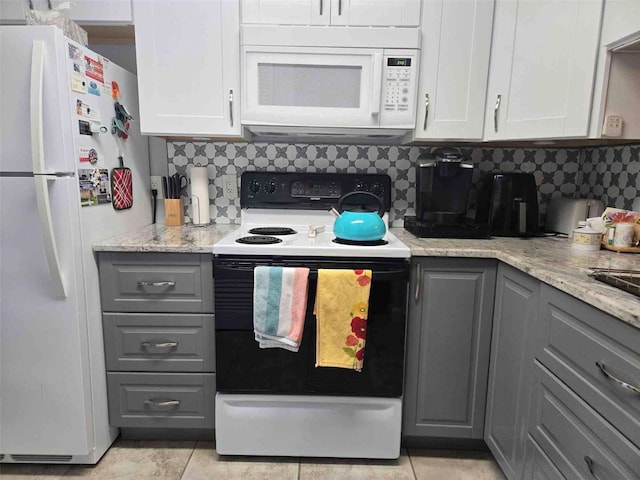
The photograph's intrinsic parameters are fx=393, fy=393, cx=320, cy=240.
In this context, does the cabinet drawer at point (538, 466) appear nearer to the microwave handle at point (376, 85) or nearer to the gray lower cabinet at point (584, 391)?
the gray lower cabinet at point (584, 391)

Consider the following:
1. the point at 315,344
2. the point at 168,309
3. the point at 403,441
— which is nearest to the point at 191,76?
the point at 168,309

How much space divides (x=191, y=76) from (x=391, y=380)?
1.60 metres

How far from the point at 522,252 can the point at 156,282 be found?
148cm

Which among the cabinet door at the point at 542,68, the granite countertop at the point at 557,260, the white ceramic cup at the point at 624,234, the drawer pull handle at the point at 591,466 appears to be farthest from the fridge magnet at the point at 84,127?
the white ceramic cup at the point at 624,234

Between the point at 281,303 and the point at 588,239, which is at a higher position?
the point at 588,239

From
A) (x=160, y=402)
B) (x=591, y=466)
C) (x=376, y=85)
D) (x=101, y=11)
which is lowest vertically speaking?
(x=160, y=402)

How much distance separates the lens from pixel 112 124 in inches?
67.6

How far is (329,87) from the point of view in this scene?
1.75 meters

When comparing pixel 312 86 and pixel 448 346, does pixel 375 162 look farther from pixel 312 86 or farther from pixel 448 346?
pixel 448 346

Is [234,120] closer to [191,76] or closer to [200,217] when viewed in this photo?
[191,76]

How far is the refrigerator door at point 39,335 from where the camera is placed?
1.43 metres

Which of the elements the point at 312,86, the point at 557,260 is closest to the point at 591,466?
the point at 557,260

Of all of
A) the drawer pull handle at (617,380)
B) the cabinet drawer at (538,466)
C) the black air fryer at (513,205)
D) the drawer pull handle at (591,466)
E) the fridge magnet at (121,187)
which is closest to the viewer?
the drawer pull handle at (617,380)

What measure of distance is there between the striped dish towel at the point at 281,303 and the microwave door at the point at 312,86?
0.70 m
